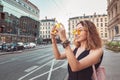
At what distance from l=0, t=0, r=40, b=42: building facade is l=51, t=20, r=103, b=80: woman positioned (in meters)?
75.2

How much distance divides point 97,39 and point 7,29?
82.2 metres

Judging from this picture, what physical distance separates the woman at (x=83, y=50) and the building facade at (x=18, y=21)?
247 feet

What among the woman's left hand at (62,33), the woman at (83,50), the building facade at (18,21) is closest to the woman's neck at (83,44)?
the woman at (83,50)

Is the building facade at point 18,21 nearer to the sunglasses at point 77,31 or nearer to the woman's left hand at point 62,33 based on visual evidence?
the sunglasses at point 77,31

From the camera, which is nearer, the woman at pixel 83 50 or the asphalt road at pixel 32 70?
the woman at pixel 83 50

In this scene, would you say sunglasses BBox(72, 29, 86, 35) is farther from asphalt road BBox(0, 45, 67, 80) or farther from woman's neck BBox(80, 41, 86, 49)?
asphalt road BBox(0, 45, 67, 80)

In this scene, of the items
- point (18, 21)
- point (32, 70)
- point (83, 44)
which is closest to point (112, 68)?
point (32, 70)

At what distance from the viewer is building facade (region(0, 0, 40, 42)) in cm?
8144

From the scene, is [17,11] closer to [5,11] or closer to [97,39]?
[5,11]

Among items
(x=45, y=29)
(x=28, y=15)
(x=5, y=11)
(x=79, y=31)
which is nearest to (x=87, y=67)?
(x=79, y=31)

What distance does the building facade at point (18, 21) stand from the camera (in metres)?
81.4

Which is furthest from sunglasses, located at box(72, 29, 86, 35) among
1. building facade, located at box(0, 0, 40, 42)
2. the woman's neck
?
building facade, located at box(0, 0, 40, 42)

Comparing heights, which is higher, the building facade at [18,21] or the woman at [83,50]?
the building facade at [18,21]

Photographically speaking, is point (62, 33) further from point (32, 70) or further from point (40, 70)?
point (40, 70)
